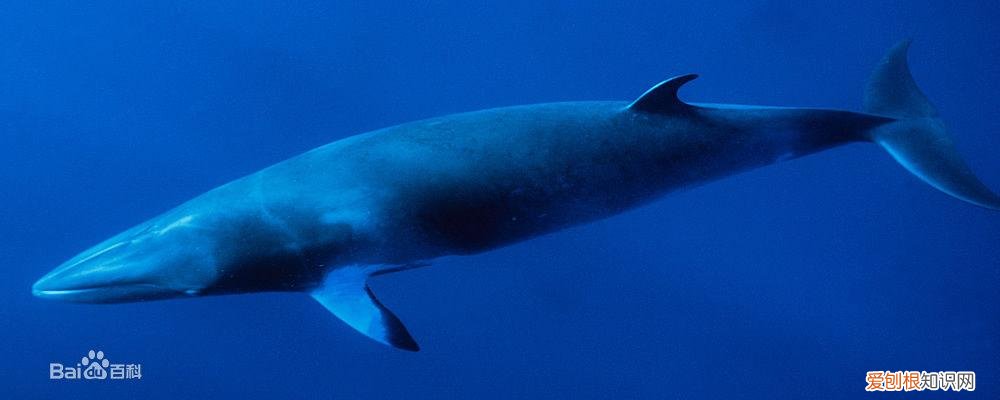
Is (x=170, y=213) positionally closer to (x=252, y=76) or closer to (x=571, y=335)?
(x=571, y=335)

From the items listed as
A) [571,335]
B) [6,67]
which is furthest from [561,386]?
[6,67]

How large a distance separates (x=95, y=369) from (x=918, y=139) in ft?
47.1

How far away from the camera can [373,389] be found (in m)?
13.3

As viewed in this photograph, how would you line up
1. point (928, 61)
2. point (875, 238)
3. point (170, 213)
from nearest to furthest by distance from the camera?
point (170, 213) → point (875, 238) → point (928, 61)

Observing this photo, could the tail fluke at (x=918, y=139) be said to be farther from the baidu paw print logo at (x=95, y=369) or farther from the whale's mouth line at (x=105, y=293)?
the baidu paw print logo at (x=95, y=369)

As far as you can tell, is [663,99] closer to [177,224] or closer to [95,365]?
[177,224]

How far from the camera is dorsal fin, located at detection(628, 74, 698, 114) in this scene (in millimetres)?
5539

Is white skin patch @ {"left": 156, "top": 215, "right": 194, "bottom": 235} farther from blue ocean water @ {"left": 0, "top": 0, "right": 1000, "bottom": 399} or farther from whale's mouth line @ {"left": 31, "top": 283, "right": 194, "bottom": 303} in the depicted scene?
blue ocean water @ {"left": 0, "top": 0, "right": 1000, "bottom": 399}

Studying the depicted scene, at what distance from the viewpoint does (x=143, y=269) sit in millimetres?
4836

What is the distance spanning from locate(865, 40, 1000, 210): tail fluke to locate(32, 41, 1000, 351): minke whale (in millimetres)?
1525

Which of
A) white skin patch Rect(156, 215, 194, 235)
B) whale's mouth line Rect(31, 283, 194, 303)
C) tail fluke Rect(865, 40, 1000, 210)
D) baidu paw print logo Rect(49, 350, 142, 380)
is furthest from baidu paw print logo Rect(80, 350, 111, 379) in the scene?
tail fluke Rect(865, 40, 1000, 210)

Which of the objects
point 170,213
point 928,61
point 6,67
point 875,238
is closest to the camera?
point 170,213

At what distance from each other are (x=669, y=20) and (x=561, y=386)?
30.8 feet

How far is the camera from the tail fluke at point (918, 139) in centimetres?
657
